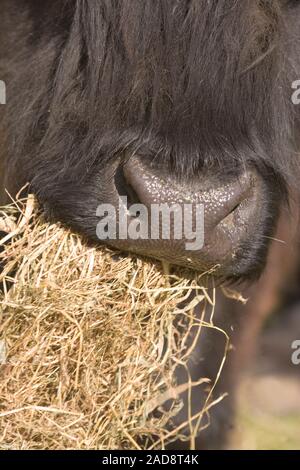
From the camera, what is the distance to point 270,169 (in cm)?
299

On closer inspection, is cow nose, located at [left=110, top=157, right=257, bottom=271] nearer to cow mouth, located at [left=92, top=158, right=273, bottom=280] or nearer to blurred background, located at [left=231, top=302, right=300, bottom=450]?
cow mouth, located at [left=92, top=158, right=273, bottom=280]

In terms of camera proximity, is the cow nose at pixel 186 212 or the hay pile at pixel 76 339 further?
the hay pile at pixel 76 339

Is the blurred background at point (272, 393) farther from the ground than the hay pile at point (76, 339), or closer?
closer

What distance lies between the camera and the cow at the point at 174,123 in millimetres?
2818

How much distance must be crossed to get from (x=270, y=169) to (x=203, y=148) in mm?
289

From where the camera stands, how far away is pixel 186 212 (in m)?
2.77

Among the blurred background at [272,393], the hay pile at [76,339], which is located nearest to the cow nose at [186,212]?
the hay pile at [76,339]

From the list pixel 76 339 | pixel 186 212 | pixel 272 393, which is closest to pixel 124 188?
pixel 186 212

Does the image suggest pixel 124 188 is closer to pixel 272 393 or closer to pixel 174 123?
pixel 174 123

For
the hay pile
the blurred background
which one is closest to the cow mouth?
the hay pile

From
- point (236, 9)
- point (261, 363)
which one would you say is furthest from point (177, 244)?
point (261, 363)

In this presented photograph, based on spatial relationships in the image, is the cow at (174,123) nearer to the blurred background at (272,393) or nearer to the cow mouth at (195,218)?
the cow mouth at (195,218)
